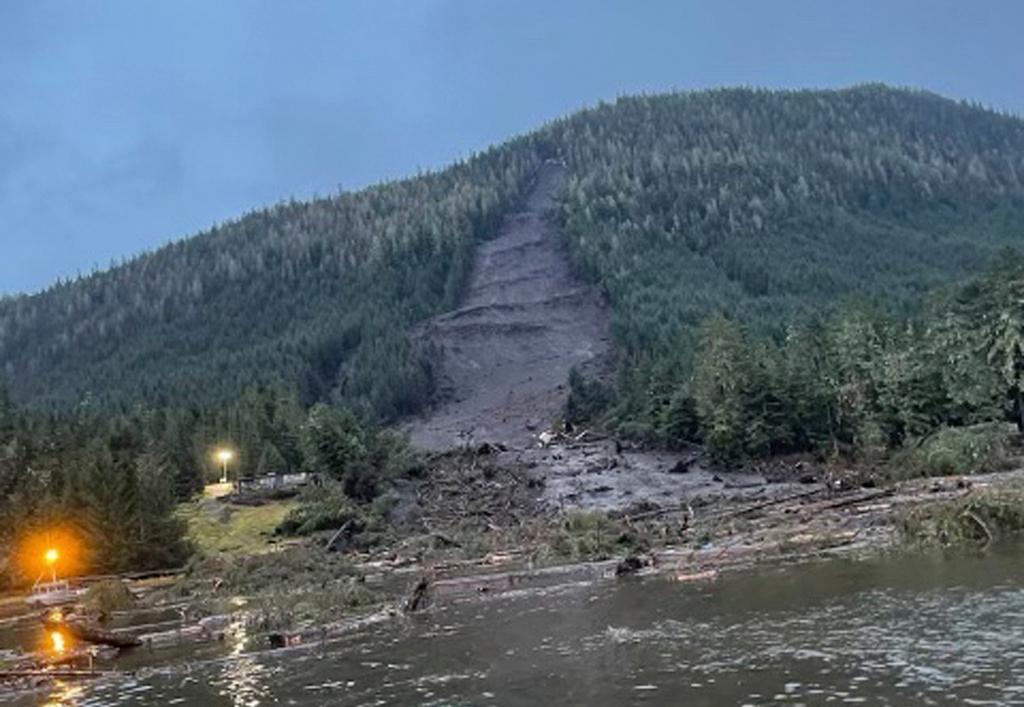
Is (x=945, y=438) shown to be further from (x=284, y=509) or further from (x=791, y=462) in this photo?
(x=284, y=509)

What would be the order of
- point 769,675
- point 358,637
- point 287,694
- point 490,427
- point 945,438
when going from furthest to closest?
point 490,427 → point 945,438 → point 358,637 → point 287,694 → point 769,675

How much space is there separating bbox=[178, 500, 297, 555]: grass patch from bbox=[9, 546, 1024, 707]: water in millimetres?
49572

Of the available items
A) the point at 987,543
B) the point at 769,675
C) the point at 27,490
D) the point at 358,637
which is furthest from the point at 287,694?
the point at 27,490

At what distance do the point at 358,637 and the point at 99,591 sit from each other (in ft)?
93.9

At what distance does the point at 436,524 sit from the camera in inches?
3649

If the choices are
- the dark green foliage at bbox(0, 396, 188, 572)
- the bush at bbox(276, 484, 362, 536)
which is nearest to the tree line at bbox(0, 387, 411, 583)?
the dark green foliage at bbox(0, 396, 188, 572)

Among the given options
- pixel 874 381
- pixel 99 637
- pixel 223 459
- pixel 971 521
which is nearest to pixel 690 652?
pixel 971 521

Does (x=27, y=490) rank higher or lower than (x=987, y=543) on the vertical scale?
higher

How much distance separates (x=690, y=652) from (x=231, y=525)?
77529mm

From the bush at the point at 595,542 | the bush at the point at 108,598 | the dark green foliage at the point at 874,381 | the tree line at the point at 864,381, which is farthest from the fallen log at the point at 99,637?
the tree line at the point at 864,381

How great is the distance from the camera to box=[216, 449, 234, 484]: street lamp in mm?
131500

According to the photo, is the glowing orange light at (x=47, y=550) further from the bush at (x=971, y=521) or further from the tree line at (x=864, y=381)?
the bush at (x=971, y=521)

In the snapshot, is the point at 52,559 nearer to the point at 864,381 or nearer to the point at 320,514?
the point at 320,514

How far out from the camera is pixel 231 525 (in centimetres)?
10069
